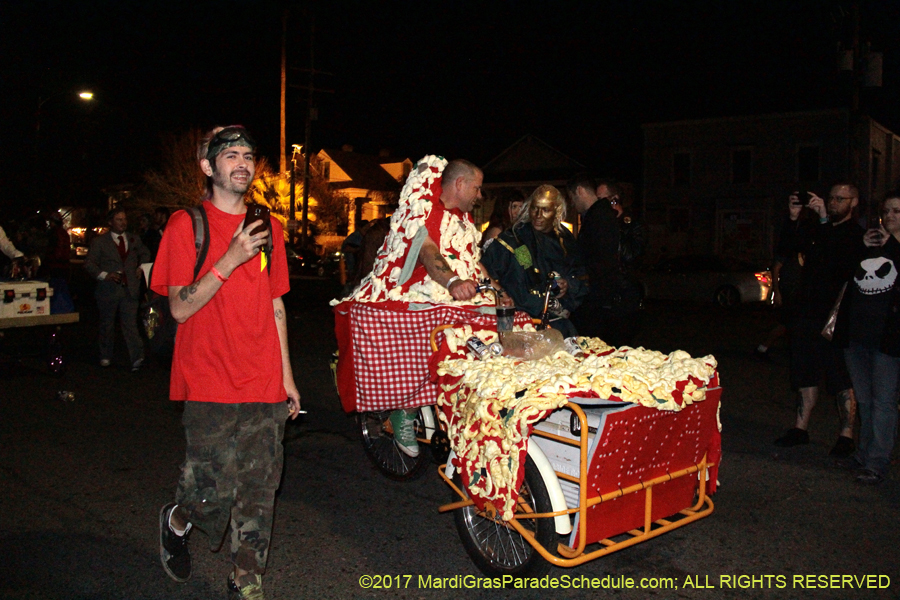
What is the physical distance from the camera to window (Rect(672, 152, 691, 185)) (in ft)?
117

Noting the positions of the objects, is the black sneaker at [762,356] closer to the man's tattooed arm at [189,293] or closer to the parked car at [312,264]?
the man's tattooed arm at [189,293]

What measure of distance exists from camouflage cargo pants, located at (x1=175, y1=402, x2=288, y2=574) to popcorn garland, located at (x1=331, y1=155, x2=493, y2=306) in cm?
167

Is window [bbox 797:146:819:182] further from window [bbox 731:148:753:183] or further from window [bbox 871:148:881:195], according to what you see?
window [bbox 871:148:881:195]

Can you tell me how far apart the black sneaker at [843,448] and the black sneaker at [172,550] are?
190 inches

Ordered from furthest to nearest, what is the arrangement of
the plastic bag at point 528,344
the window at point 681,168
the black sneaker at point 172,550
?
the window at point 681,168 < the plastic bag at point 528,344 < the black sneaker at point 172,550

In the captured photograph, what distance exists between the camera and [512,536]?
3.88m

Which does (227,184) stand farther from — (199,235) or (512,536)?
(512,536)

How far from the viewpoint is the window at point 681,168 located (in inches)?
1410

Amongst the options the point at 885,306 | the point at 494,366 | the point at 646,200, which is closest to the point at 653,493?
the point at 494,366

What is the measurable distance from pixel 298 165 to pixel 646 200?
21.1 m

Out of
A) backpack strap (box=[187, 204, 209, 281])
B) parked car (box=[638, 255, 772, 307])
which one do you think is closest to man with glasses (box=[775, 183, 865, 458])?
backpack strap (box=[187, 204, 209, 281])

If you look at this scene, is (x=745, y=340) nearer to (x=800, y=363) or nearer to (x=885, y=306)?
(x=800, y=363)

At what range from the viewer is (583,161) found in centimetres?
4253

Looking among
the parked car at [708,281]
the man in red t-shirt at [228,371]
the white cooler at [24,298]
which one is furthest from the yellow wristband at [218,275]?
the parked car at [708,281]
